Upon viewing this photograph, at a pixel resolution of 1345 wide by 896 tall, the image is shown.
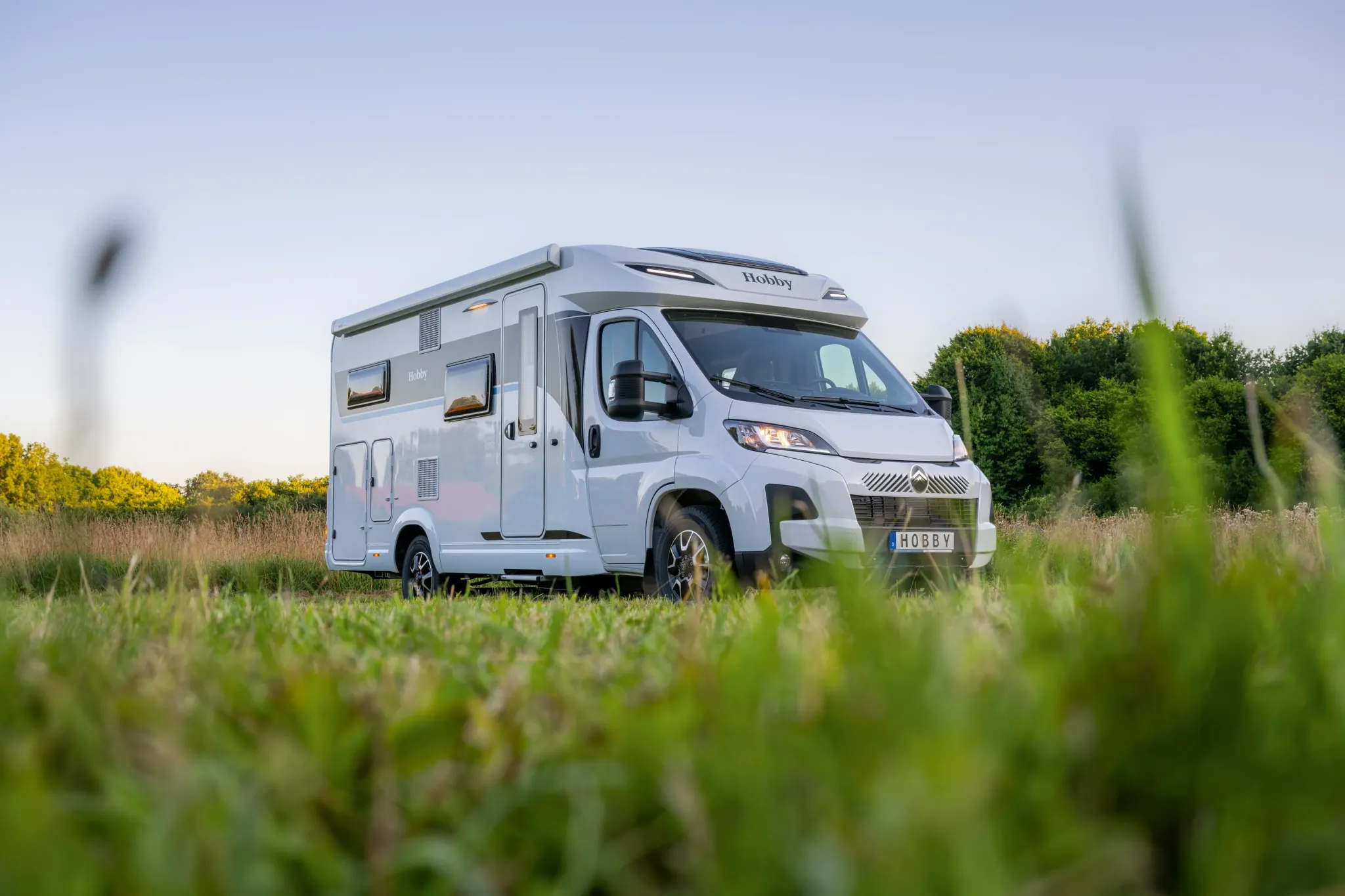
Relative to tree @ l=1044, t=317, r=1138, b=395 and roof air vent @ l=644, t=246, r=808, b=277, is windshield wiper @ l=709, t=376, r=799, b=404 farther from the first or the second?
tree @ l=1044, t=317, r=1138, b=395

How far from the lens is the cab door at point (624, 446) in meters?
7.50

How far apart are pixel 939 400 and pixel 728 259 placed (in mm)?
2026

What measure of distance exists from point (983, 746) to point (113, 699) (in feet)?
2.97

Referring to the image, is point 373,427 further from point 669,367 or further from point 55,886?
point 55,886

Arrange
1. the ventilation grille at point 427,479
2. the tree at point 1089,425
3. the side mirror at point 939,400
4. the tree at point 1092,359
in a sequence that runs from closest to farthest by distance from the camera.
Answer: the side mirror at point 939,400 < the ventilation grille at point 427,479 < the tree at point 1089,425 < the tree at point 1092,359

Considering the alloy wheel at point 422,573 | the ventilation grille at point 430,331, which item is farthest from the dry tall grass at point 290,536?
the ventilation grille at point 430,331

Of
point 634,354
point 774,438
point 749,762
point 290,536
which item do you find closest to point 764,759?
point 749,762

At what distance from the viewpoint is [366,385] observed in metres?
11.4

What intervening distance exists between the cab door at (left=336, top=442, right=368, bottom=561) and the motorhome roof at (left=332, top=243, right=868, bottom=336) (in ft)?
10.7

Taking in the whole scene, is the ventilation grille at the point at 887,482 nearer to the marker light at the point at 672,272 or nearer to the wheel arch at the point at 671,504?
the wheel arch at the point at 671,504

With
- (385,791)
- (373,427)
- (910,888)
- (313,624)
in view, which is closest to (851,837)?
(910,888)

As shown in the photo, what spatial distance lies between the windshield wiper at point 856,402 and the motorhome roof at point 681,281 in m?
1.10

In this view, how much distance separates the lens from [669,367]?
24.8ft

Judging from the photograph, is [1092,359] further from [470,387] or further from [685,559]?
[685,559]
